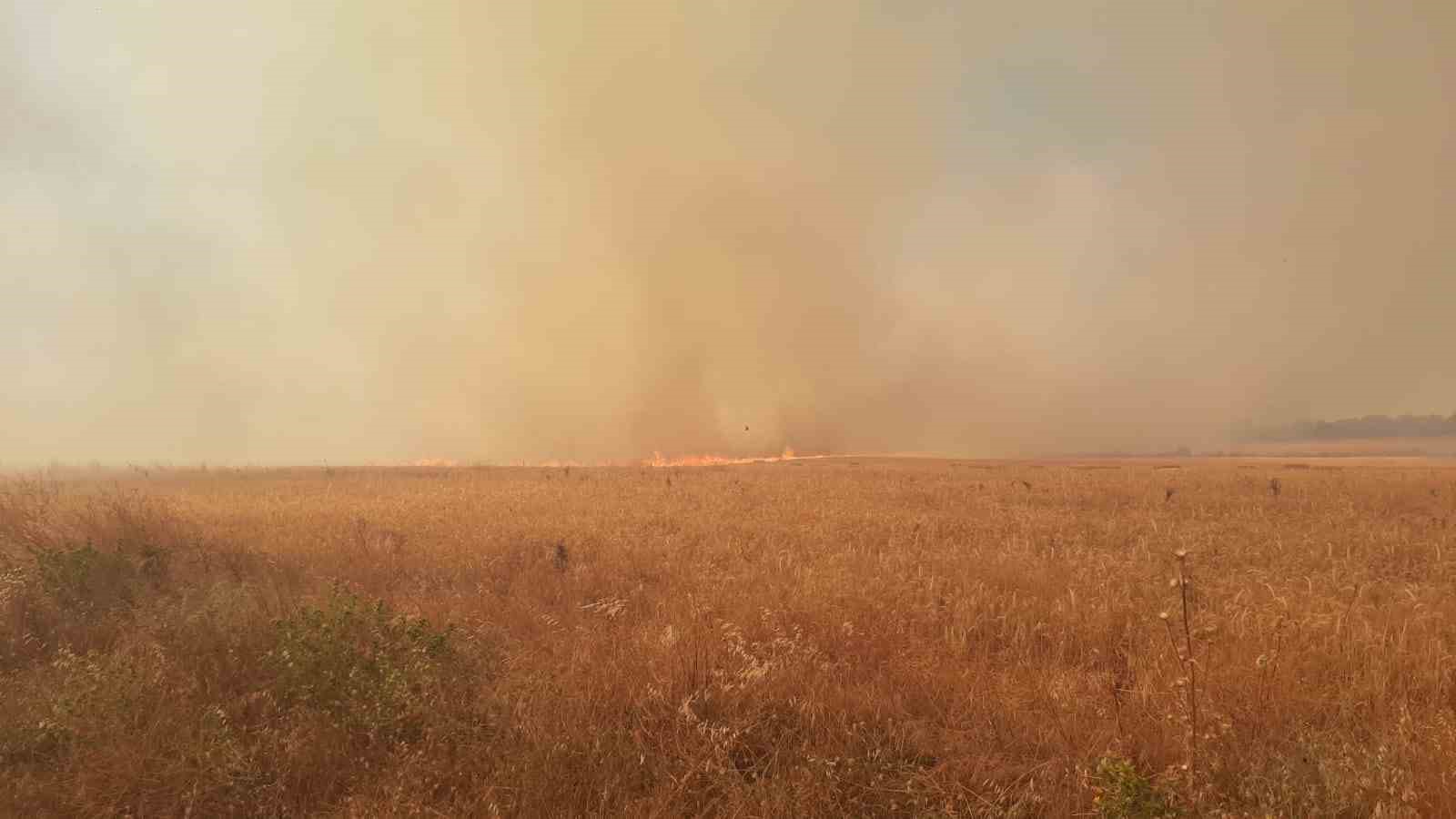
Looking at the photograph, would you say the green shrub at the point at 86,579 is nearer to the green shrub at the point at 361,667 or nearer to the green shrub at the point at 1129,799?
the green shrub at the point at 361,667

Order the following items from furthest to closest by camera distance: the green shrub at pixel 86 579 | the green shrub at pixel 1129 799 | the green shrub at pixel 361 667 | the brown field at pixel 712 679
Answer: the green shrub at pixel 86 579 < the green shrub at pixel 361 667 < the brown field at pixel 712 679 < the green shrub at pixel 1129 799

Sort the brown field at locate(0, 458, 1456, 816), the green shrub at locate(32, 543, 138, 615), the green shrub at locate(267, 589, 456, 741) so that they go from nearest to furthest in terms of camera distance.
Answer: the brown field at locate(0, 458, 1456, 816) → the green shrub at locate(267, 589, 456, 741) → the green shrub at locate(32, 543, 138, 615)

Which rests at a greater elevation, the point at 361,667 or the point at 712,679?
the point at 361,667

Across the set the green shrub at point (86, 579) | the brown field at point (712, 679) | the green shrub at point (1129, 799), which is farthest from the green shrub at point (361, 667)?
the green shrub at point (1129, 799)

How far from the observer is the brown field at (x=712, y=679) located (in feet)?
10.8

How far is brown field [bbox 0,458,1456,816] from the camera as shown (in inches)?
130

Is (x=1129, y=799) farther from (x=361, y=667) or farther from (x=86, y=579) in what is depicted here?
(x=86, y=579)

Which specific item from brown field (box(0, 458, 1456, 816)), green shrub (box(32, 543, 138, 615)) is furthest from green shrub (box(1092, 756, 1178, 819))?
green shrub (box(32, 543, 138, 615))

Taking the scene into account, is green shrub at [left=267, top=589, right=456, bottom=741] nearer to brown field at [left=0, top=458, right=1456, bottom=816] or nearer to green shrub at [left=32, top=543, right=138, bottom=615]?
brown field at [left=0, top=458, right=1456, bottom=816]

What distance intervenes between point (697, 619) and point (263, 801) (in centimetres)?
321

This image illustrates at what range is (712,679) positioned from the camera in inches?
172

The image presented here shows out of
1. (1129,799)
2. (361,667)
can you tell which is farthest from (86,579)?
(1129,799)

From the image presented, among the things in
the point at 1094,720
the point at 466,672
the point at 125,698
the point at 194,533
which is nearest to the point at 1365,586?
the point at 1094,720

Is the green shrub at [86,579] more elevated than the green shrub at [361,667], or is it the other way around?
the green shrub at [86,579]
